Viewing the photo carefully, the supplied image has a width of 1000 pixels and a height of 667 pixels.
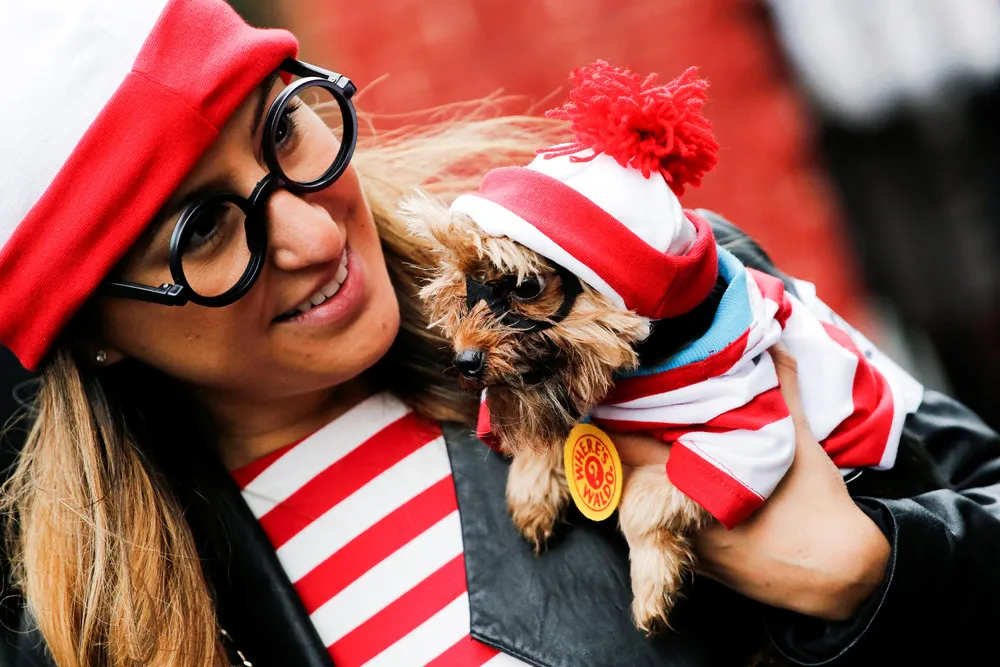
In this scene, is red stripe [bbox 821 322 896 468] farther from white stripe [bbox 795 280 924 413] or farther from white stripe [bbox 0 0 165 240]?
white stripe [bbox 0 0 165 240]

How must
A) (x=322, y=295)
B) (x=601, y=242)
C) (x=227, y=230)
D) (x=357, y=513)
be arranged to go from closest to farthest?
(x=601, y=242) → (x=227, y=230) → (x=322, y=295) → (x=357, y=513)

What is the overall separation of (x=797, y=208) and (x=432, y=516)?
234 cm

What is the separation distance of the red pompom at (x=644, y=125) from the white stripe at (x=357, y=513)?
636 millimetres

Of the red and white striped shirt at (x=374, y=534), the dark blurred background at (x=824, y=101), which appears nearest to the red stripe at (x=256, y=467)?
the red and white striped shirt at (x=374, y=534)

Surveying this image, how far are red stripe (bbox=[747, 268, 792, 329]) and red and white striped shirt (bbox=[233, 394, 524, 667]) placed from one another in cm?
62

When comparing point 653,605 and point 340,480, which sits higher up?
point 340,480

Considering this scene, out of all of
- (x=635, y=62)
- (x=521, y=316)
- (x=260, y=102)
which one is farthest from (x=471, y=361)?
(x=635, y=62)

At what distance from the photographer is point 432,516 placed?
1.62m

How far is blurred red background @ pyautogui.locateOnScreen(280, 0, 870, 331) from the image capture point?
11.1 ft

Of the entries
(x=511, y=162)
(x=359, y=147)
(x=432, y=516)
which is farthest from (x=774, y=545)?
(x=359, y=147)

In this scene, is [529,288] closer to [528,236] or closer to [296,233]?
[528,236]

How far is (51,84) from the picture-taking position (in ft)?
4.29

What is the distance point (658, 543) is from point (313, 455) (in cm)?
65

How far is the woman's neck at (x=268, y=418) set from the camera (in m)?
1.71
